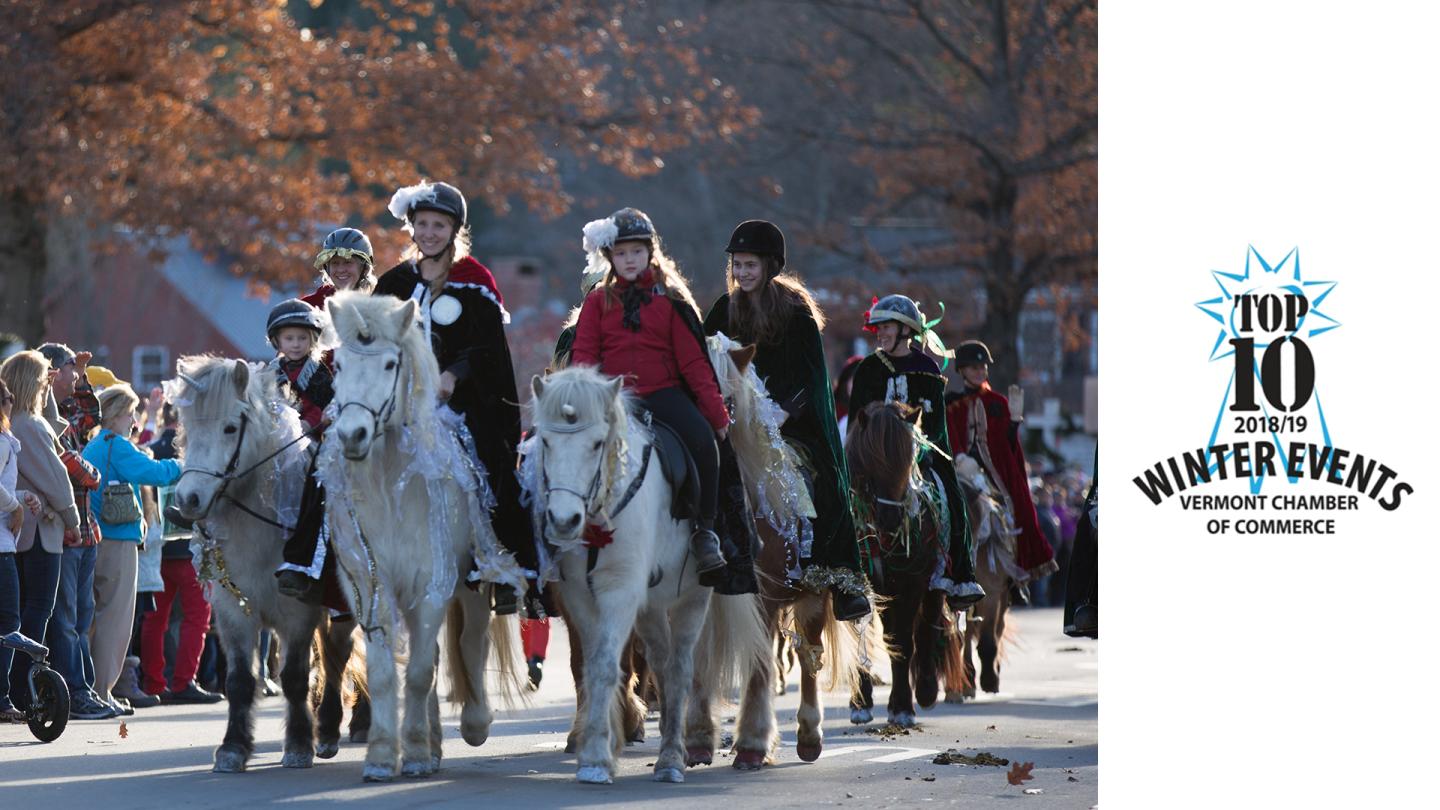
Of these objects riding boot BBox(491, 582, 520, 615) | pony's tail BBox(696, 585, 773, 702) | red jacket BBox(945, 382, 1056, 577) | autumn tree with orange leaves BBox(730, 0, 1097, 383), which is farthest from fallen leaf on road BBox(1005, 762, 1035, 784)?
autumn tree with orange leaves BBox(730, 0, 1097, 383)

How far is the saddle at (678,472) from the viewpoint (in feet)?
33.2

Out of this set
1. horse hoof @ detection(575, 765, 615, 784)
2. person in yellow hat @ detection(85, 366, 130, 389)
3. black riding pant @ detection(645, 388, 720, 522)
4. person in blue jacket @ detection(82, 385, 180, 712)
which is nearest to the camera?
horse hoof @ detection(575, 765, 615, 784)

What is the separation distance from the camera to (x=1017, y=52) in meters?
33.1

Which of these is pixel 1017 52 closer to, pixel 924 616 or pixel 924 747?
pixel 924 616

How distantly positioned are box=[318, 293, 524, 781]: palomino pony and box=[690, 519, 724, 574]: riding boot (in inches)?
40.2

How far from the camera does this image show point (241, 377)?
34.0ft

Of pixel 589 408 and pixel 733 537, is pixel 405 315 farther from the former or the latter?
pixel 733 537

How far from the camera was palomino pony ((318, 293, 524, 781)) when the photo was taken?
31.0 ft

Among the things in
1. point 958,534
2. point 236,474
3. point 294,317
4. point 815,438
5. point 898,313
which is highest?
point 898,313

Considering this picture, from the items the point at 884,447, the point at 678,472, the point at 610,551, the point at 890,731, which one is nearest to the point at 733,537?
the point at 678,472

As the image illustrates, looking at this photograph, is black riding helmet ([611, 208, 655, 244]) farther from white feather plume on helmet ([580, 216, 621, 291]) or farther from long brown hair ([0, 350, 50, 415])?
long brown hair ([0, 350, 50, 415])

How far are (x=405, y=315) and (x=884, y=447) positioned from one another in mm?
4481
